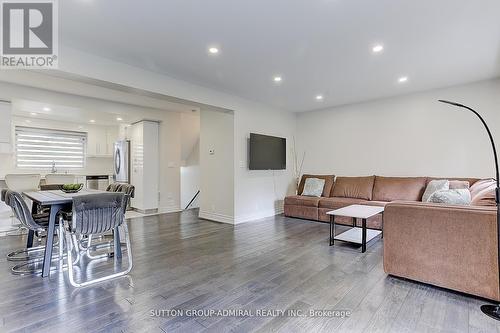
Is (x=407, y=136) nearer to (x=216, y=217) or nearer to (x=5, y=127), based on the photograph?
(x=216, y=217)

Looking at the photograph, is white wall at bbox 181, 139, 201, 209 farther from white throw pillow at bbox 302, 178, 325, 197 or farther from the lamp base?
the lamp base

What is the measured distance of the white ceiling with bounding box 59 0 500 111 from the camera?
92.7 inches

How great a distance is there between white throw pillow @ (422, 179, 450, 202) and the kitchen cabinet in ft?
27.0

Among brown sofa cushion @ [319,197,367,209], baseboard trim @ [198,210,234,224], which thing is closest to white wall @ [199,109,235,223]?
baseboard trim @ [198,210,234,224]

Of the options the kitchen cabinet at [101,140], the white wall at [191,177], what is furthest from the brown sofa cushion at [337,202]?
→ the kitchen cabinet at [101,140]

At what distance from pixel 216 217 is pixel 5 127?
4171mm

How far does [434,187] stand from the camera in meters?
4.43

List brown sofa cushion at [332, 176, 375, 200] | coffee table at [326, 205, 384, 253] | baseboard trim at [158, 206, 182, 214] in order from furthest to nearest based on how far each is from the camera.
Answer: baseboard trim at [158, 206, 182, 214] → brown sofa cushion at [332, 176, 375, 200] → coffee table at [326, 205, 384, 253]

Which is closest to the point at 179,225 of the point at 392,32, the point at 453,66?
the point at 392,32

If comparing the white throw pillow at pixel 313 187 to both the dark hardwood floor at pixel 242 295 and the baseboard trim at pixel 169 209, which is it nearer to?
the dark hardwood floor at pixel 242 295

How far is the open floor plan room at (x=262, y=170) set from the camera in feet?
6.91

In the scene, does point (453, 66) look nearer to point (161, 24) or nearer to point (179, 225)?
point (161, 24)

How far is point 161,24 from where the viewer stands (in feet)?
8.60

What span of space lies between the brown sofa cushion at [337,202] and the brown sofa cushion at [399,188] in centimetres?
40
